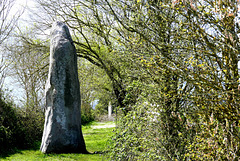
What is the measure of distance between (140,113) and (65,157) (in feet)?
12.6

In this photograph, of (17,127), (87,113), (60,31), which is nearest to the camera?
(60,31)

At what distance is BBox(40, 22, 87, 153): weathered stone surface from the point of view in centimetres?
834

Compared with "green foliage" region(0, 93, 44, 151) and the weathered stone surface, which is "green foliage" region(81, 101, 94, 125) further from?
the weathered stone surface

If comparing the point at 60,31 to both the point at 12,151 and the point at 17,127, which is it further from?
the point at 12,151

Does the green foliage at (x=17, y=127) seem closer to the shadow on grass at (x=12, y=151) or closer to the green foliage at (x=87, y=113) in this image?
the shadow on grass at (x=12, y=151)

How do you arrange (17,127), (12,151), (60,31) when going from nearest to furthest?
(12,151), (60,31), (17,127)

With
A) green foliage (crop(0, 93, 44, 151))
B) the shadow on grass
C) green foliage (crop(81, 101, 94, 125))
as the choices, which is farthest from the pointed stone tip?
green foliage (crop(81, 101, 94, 125))

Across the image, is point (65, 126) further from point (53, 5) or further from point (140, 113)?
point (53, 5)

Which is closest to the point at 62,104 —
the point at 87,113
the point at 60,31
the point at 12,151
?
the point at 12,151

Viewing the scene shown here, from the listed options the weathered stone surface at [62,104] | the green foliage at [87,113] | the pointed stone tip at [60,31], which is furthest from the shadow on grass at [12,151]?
the green foliage at [87,113]

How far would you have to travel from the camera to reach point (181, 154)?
4617 mm

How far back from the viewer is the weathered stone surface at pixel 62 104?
834 centimetres

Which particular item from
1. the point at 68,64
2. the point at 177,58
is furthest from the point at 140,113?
the point at 68,64

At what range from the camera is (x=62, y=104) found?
852 cm
